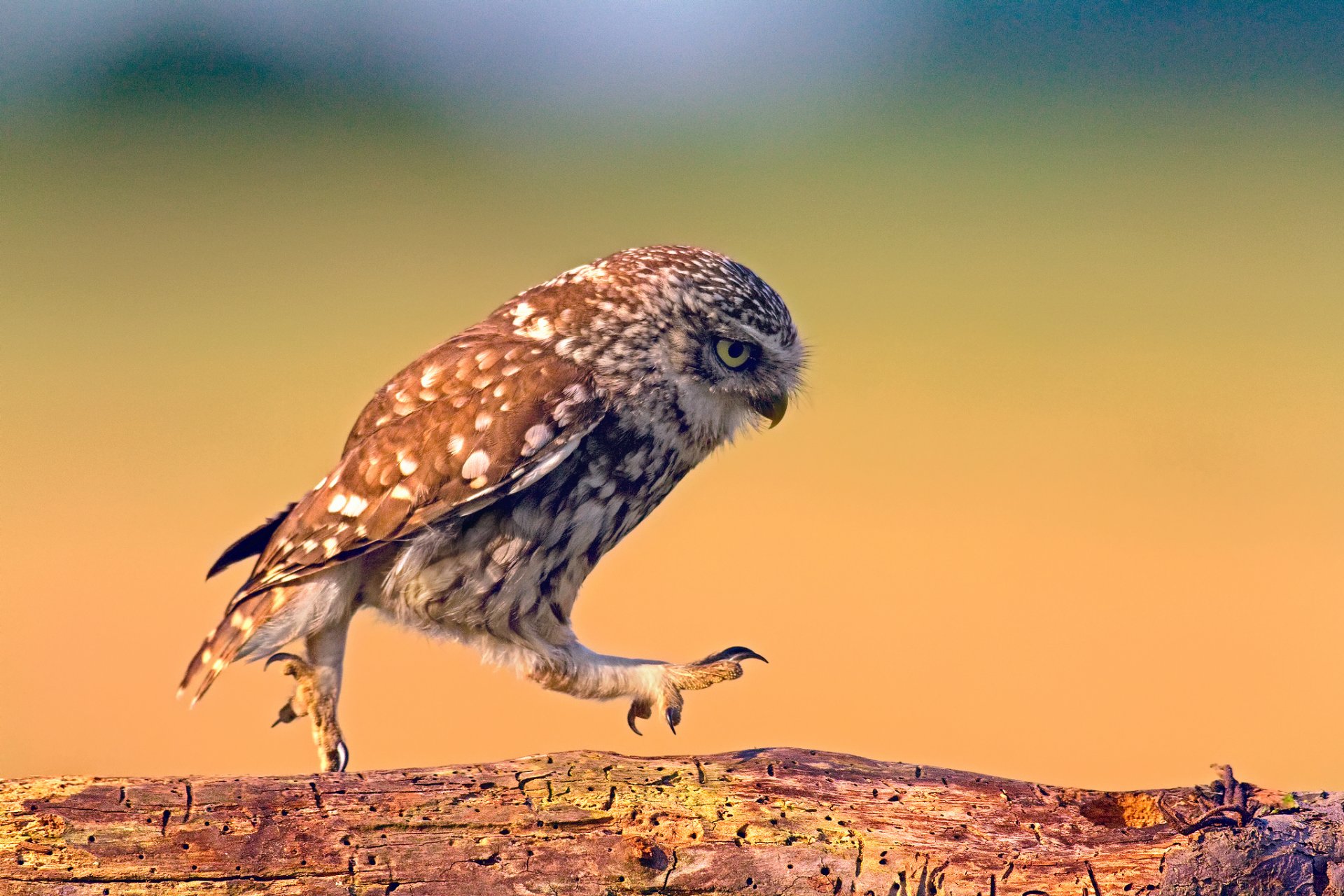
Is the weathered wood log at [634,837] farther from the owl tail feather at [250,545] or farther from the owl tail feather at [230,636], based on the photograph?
the owl tail feather at [250,545]

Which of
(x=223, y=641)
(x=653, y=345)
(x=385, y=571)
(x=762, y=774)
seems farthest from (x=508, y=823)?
(x=653, y=345)

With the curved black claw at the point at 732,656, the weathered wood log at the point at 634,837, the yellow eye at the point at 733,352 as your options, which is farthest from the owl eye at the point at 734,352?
the weathered wood log at the point at 634,837

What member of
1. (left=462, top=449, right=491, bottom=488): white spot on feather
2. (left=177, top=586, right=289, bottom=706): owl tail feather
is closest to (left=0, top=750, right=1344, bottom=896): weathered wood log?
(left=177, top=586, right=289, bottom=706): owl tail feather

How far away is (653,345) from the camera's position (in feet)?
9.89

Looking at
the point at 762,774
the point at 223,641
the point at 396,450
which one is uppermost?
the point at 396,450

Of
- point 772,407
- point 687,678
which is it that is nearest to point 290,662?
point 687,678

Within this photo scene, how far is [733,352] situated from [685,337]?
0.52 feet

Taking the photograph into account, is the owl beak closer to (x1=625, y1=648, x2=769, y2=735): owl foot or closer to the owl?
the owl

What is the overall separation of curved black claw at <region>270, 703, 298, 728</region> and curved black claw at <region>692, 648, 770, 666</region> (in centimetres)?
103

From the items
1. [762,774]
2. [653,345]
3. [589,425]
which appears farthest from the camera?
[653,345]

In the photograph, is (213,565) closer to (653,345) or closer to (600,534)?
(600,534)

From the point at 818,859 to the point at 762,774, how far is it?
241 millimetres

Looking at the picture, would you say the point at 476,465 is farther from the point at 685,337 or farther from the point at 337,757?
the point at 337,757

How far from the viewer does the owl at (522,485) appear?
108 inches
